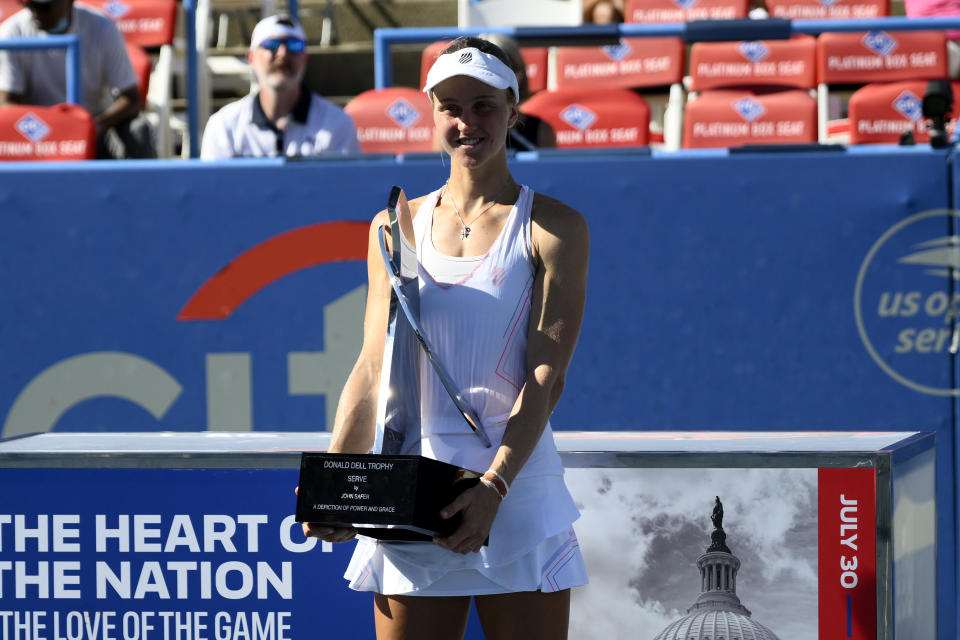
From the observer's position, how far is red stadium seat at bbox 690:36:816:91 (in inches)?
296

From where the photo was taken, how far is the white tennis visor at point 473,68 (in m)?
2.24

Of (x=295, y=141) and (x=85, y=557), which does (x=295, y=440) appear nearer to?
(x=85, y=557)

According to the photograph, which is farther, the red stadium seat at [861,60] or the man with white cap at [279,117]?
the red stadium seat at [861,60]

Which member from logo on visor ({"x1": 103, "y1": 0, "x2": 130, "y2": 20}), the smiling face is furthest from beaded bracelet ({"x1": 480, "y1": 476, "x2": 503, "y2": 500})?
logo on visor ({"x1": 103, "y1": 0, "x2": 130, "y2": 20})

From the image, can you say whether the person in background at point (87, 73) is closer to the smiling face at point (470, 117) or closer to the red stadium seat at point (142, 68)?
the red stadium seat at point (142, 68)

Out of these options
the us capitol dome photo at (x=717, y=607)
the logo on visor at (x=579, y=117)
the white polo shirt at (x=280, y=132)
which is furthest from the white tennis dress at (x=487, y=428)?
the logo on visor at (x=579, y=117)

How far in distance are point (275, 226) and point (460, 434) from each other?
8.88ft

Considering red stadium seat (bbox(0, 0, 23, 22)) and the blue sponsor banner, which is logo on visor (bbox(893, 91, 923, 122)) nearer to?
the blue sponsor banner

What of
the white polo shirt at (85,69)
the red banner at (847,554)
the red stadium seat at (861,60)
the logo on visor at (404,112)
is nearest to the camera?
the red banner at (847,554)

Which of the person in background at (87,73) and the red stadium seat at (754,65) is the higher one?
the red stadium seat at (754,65)

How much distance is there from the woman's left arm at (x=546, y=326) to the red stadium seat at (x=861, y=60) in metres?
5.43

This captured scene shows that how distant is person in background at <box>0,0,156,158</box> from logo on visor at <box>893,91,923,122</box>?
3900 millimetres

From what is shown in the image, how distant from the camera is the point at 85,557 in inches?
118

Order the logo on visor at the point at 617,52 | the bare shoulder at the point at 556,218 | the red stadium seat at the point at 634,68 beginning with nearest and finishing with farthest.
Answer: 1. the bare shoulder at the point at 556,218
2. the red stadium seat at the point at 634,68
3. the logo on visor at the point at 617,52
